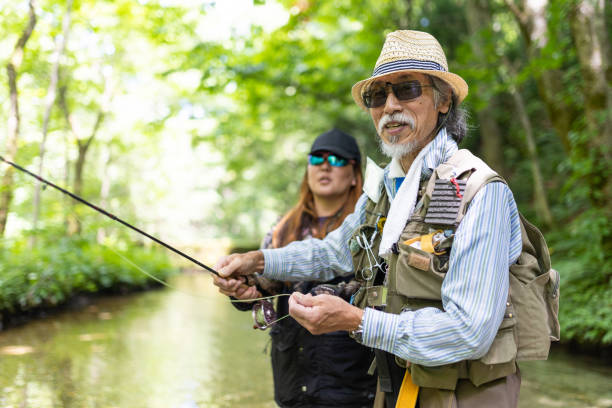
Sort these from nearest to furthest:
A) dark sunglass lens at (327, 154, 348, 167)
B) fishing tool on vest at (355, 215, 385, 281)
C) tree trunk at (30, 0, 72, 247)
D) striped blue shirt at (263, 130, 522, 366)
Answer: striped blue shirt at (263, 130, 522, 366)
fishing tool on vest at (355, 215, 385, 281)
dark sunglass lens at (327, 154, 348, 167)
tree trunk at (30, 0, 72, 247)

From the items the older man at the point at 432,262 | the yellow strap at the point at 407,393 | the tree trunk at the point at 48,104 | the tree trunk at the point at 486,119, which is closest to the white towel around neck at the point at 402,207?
the older man at the point at 432,262

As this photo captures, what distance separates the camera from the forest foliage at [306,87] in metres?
6.68

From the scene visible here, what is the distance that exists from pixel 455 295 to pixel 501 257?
0.61ft

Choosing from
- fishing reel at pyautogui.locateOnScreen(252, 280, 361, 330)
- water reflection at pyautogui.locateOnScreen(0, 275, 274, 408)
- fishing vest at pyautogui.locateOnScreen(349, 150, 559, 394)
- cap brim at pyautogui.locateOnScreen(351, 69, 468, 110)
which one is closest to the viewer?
fishing vest at pyautogui.locateOnScreen(349, 150, 559, 394)

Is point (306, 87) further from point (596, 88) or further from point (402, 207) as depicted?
point (402, 207)

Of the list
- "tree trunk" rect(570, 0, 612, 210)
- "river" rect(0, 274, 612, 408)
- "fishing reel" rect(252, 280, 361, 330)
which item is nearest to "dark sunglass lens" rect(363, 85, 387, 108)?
"fishing reel" rect(252, 280, 361, 330)

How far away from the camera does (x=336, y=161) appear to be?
3551 millimetres

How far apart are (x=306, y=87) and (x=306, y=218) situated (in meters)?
8.59

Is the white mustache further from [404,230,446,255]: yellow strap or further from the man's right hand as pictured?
the man's right hand

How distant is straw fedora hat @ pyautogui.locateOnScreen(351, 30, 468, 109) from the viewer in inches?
78.7

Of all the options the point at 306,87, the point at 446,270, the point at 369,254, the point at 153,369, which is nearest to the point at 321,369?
the point at 369,254

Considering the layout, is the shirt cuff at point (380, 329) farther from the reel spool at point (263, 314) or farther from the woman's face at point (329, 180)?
the woman's face at point (329, 180)

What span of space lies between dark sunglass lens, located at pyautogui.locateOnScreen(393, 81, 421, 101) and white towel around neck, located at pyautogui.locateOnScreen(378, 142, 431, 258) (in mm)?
234

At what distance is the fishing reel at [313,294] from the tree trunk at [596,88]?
5385 mm
